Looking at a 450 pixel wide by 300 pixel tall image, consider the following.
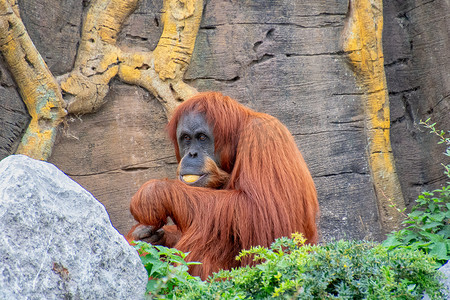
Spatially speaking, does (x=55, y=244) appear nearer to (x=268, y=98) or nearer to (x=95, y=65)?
(x=95, y=65)

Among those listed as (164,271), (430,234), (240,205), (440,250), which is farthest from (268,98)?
(164,271)

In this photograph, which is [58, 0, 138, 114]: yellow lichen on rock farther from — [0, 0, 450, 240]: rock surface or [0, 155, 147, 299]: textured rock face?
[0, 155, 147, 299]: textured rock face

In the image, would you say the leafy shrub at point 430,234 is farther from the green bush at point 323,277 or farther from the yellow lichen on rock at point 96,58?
the yellow lichen on rock at point 96,58

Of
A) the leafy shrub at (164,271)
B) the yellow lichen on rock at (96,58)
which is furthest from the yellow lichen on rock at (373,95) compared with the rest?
the leafy shrub at (164,271)

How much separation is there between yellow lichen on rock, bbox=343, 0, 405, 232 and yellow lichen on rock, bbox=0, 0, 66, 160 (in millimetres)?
2467

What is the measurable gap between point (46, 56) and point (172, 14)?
1056 millimetres

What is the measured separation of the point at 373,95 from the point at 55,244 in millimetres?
3615

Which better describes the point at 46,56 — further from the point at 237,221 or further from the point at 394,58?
the point at 394,58

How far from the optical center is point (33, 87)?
13.8 feet

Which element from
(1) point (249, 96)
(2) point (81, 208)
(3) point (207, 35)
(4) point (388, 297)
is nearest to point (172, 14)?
(3) point (207, 35)

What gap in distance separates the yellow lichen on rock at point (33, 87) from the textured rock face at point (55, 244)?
7.17 ft

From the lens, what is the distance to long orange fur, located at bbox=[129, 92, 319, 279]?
10.4 ft

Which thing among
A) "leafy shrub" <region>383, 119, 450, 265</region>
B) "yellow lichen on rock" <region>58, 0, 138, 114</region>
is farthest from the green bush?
"yellow lichen on rock" <region>58, 0, 138, 114</region>

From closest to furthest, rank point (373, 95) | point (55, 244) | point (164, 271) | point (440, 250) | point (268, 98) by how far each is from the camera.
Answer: point (55, 244), point (164, 271), point (440, 250), point (268, 98), point (373, 95)
